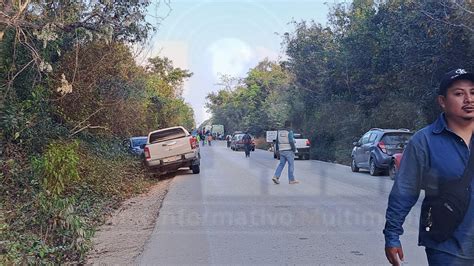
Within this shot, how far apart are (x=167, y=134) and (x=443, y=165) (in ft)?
56.7

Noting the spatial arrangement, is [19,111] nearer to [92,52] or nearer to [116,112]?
[92,52]

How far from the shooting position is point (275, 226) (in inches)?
348

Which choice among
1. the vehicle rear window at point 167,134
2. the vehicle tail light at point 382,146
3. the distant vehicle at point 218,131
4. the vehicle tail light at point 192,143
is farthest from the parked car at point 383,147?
the distant vehicle at point 218,131

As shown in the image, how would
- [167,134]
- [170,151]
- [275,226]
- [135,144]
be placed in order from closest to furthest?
1. [275,226]
2. [170,151]
3. [167,134]
4. [135,144]

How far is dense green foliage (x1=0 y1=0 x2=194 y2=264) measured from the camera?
751 cm

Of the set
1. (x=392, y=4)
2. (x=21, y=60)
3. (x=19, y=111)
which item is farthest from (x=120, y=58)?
(x=392, y=4)

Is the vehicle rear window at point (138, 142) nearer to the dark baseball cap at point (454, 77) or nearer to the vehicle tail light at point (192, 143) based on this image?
the vehicle tail light at point (192, 143)

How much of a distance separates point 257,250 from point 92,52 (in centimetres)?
1121

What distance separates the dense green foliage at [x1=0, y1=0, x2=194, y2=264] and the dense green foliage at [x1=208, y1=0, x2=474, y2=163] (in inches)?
397

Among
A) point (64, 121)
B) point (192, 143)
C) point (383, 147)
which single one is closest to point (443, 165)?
point (64, 121)

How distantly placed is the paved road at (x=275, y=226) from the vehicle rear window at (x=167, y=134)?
506 cm

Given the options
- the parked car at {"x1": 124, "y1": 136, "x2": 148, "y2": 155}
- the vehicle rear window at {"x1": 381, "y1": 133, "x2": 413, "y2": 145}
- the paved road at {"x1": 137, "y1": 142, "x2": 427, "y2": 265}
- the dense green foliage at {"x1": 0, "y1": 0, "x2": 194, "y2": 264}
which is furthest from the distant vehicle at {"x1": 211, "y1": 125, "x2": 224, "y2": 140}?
the paved road at {"x1": 137, "y1": 142, "x2": 427, "y2": 265}

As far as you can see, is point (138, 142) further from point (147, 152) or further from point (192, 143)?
point (147, 152)

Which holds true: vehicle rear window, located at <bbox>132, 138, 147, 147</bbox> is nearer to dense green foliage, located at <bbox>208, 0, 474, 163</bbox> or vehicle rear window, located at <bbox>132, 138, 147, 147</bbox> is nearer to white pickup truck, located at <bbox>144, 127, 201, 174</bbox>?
white pickup truck, located at <bbox>144, 127, 201, 174</bbox>
